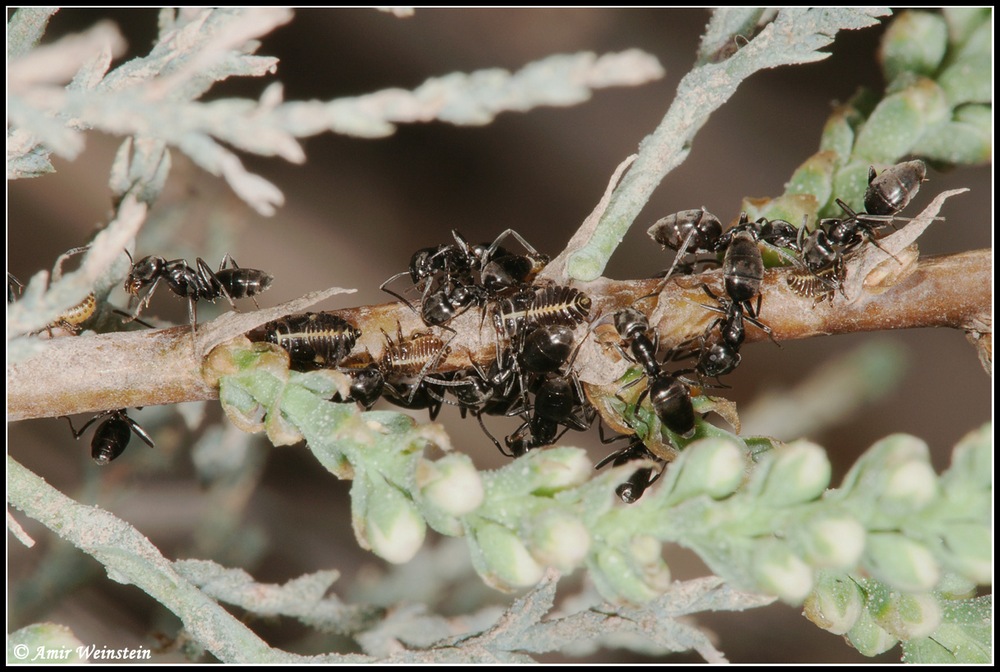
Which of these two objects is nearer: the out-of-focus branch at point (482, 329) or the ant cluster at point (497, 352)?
the out-of-focus branch at point (482, 329)

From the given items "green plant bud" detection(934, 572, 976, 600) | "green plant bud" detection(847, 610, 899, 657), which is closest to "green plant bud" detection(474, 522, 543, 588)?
"green plant bud" detection(847, 610, 899, 657)

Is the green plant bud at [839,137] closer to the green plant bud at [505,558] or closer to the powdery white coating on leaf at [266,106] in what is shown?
the powdery white coating on leaf at [266,106]

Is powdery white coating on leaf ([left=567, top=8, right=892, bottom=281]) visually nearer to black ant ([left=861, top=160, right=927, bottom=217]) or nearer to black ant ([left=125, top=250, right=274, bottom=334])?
black ant ([left=861, top=160, right=927, bottom=217])

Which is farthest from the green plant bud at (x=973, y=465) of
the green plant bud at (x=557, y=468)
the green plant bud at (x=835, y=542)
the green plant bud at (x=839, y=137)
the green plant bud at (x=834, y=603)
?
the green plant bud at (x=839, y=137)

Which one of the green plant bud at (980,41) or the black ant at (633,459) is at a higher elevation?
the green plant bud at (980,41)

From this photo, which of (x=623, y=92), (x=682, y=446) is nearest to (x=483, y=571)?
(x=682, y=446)

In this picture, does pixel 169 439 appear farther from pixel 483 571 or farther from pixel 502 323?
pixel 483 571
